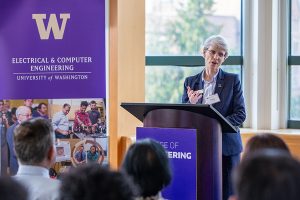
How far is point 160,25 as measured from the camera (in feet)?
18.2

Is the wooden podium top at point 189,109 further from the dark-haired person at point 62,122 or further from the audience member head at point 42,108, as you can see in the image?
the audience member head at point 42,108

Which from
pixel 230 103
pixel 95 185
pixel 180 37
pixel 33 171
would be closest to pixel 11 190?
pixel 95 185

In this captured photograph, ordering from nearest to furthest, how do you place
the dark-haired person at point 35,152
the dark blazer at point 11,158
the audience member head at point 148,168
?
the audience member head at point 148,168 → the dark-haired person at point 35,152 → the dark blazer at point 11,158

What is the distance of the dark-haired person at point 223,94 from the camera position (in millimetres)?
3646

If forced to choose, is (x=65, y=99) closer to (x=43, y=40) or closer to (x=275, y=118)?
(x=43, y=40)

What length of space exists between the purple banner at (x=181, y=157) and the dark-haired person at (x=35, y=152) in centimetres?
92

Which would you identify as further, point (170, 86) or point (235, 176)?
point (170, 86)

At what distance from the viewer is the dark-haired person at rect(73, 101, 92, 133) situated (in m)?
4.11

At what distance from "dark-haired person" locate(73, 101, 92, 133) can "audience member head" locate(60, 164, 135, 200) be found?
8.46ft

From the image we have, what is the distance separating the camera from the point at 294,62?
5457 mm

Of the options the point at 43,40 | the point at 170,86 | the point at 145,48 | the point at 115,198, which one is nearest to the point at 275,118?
the point at 170,86

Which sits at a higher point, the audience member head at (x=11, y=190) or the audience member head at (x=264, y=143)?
the audience member head at (x=264, y=143)

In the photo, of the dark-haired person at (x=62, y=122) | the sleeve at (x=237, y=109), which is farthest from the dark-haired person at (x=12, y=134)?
the sleeve at (x=237, y=109)

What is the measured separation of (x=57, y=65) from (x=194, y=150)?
1.56 m
